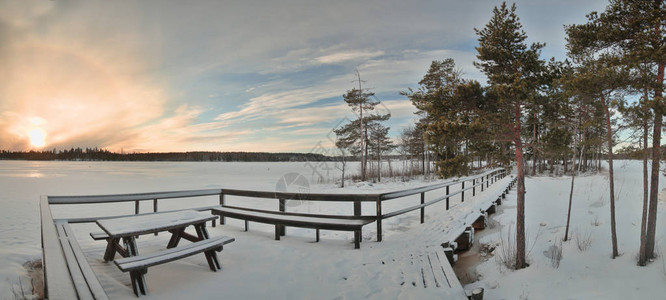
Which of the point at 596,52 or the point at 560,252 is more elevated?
the point at 596,52

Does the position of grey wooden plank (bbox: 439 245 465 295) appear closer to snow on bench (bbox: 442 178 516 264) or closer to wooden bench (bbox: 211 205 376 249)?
snow on bench (bbox: 442 178 516 264)

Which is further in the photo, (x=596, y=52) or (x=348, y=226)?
(x=596, y=52)

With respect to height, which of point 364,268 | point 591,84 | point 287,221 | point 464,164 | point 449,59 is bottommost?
point 364,268

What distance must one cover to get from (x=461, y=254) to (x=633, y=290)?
3.03 m

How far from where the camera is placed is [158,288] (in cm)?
334

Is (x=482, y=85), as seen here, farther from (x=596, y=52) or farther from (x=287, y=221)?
(x=287, y=221)

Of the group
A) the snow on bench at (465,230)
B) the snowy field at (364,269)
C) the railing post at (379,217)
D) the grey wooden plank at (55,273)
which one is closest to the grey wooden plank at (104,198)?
the snowy field at (364,269)

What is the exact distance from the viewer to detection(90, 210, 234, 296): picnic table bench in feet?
9.96

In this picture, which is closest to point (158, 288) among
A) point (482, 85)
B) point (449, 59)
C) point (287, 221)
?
point (287, 221)

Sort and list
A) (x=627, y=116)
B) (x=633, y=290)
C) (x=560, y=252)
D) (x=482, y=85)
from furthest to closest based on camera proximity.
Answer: (x=482, y=85), (x=560, y=252), (x=627, y=116), (x=633, y=290)

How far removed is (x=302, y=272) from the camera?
4031mm

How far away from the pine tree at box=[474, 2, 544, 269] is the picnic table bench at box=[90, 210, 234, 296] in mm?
6188

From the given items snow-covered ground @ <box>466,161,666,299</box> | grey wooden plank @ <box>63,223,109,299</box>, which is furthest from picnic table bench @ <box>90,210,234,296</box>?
snow-covered ground @ <box>466,161,666,299</box>

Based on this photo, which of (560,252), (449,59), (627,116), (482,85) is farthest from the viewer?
(449,59)
